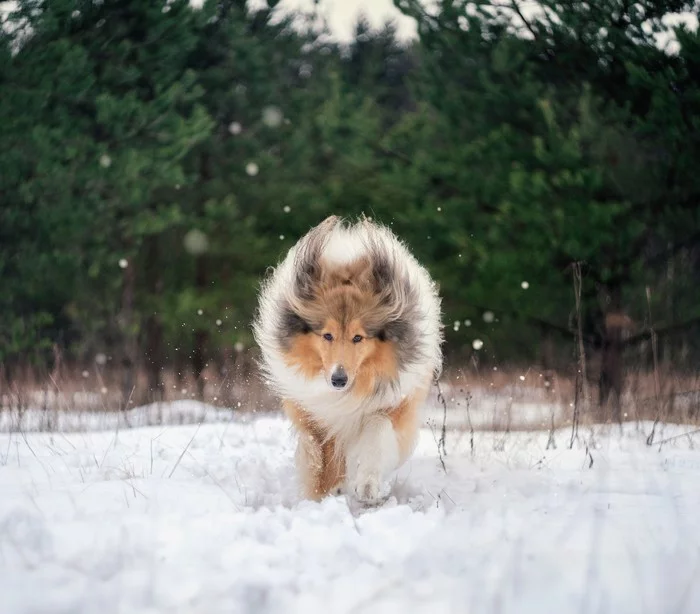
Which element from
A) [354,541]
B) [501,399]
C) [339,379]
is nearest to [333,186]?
[501,399]

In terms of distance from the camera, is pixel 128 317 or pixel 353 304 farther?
pixel 128 317

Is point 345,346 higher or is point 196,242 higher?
point 196,242

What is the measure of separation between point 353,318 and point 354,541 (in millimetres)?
1831

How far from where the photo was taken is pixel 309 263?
4.82m

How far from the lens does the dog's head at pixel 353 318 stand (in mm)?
4559

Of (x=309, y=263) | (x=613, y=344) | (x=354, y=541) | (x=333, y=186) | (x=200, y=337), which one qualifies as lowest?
(x=354, y=541)

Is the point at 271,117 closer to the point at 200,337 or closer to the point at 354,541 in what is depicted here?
the point at 200,337

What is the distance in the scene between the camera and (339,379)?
4.26 meters

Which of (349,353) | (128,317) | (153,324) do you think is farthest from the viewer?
(153,324)

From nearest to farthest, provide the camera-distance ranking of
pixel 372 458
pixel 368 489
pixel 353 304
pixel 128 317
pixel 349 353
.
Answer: pixel 368 489
pixel 372 458
pixel 349 353
pixel 353 304
pixel 128 317

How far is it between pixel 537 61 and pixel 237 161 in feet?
19.3

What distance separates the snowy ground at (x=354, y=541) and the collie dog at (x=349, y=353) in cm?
Result: 33

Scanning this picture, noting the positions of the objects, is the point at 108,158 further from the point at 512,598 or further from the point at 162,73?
the point at 512,598

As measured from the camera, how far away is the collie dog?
4.55m
